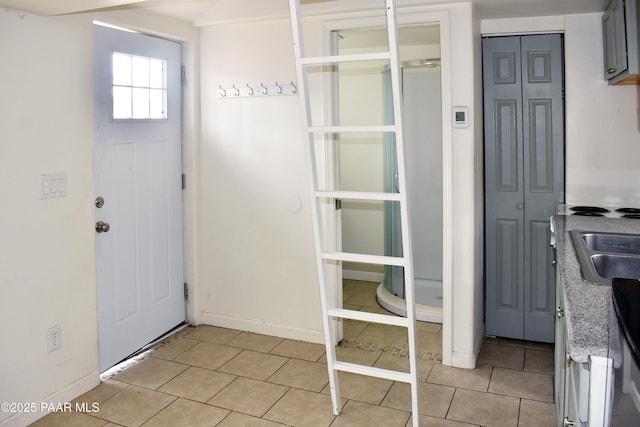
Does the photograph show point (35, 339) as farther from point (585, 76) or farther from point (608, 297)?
point (585, 76)

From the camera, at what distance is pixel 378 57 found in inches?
88.3

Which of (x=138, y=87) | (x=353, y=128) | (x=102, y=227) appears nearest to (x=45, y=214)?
(x=102, y=227)

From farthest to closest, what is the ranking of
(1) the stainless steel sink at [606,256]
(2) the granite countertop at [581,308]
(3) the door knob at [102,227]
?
(3) the door knob at [102,227] → (1) the stainless steel sink at [606,256] → (2) the granite countertop at [581,308]

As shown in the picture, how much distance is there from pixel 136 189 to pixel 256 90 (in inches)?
39.5

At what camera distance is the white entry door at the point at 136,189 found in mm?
3125

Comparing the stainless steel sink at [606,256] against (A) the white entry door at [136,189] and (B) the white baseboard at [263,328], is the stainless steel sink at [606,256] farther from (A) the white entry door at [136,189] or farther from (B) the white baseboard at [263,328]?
(A) the white entry door at [136,189]

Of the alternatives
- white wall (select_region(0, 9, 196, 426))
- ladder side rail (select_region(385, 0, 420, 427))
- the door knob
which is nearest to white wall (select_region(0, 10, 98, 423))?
white wall (select_region(0, 9, 196, 426))

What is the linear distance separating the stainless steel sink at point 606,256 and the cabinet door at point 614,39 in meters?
0.83

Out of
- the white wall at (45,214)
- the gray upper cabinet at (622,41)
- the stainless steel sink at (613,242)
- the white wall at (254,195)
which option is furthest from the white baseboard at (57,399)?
the gray upper cabinet at (622,41)

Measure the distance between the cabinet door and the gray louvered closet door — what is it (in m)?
0.30

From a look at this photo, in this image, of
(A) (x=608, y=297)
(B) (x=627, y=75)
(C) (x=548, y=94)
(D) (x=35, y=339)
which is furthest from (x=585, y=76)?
(D) (x=35, y=339)

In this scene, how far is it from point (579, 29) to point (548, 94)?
1.34ft

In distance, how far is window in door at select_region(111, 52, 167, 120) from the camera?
126 inches

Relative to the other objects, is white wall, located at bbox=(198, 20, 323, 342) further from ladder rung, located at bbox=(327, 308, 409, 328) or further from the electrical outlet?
the electrical outlet
